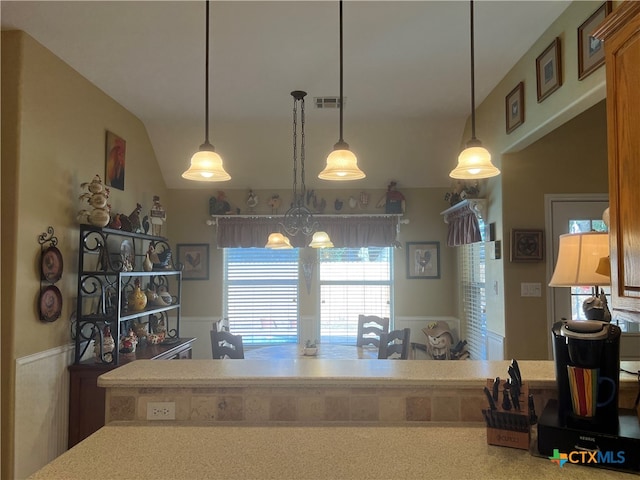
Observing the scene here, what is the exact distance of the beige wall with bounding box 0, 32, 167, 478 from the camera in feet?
8.29

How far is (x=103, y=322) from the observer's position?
3.27 m

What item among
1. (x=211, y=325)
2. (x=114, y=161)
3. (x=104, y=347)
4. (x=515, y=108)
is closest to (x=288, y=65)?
(x=515, y=108)

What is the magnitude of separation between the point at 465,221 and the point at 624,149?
9.11 ft

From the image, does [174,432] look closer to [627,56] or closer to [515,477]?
Answer: [515,477]

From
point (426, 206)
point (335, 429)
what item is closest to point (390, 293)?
point (426, 206)

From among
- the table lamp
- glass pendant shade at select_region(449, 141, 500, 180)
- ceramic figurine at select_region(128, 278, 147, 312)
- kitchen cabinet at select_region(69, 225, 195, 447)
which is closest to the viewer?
the table lamp

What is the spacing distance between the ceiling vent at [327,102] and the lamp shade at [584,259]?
2389 mm

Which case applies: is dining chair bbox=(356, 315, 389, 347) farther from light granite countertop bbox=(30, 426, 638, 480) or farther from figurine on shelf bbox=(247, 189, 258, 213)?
light granite countertop bbox=(30, 426, 638, 480)

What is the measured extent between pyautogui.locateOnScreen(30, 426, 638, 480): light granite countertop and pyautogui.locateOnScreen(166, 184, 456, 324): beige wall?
380 centimetres

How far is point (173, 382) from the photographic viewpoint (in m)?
1.43

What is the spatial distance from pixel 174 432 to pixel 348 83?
2858mm

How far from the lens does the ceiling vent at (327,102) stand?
12.2 feet

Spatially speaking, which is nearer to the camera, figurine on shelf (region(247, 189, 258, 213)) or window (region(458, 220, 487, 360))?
window (region(458, 220, 487, 360))

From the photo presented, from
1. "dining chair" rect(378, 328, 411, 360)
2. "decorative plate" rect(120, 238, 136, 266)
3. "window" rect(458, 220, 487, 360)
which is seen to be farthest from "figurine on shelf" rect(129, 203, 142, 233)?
"window" rect(458, 220, 487, 360)
